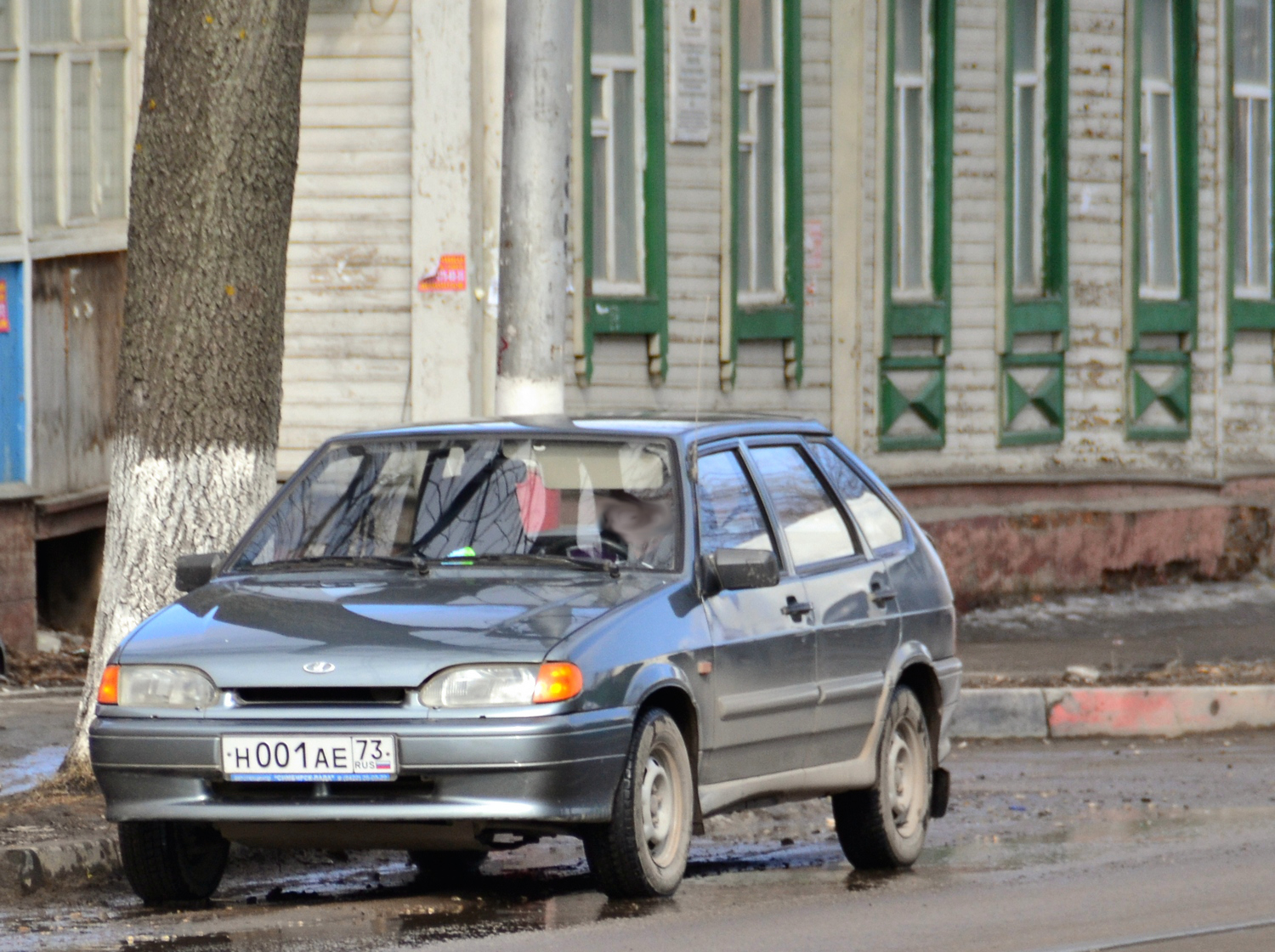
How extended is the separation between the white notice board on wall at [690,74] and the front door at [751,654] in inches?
333

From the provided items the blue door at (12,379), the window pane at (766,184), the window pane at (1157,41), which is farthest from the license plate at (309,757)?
the window pane at (1157,41)

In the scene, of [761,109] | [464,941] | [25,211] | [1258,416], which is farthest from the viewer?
[1258,416]

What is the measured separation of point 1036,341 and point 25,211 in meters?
8.09

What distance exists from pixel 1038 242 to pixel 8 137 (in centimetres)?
816

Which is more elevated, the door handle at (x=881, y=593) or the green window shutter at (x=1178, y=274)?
the green window shutter at (x=1178, y=274)

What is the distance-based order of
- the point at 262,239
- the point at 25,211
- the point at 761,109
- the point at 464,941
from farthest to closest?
the point at 761,109 → the point at 25,211 → the point at 262,239 → the point at 464,941

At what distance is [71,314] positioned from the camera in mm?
13898

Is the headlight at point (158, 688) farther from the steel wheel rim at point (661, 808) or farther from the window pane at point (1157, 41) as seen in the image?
the window pane at point (1157, 41)

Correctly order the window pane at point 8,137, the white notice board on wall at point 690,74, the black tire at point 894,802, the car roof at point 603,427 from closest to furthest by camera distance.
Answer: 1. the car roof at point 603,427
2. the black tire at point 894,802
3. the window pane at point 8,137
4. the white notice board on wall at point 690,74

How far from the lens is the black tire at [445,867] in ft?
25.4

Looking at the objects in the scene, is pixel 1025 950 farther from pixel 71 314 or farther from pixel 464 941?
pixel 71 314

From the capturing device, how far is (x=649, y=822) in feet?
21.9

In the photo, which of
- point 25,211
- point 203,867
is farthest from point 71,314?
point 203,867

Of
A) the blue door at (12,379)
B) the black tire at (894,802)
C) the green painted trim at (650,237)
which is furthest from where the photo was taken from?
the green painted trim at (650,237)
